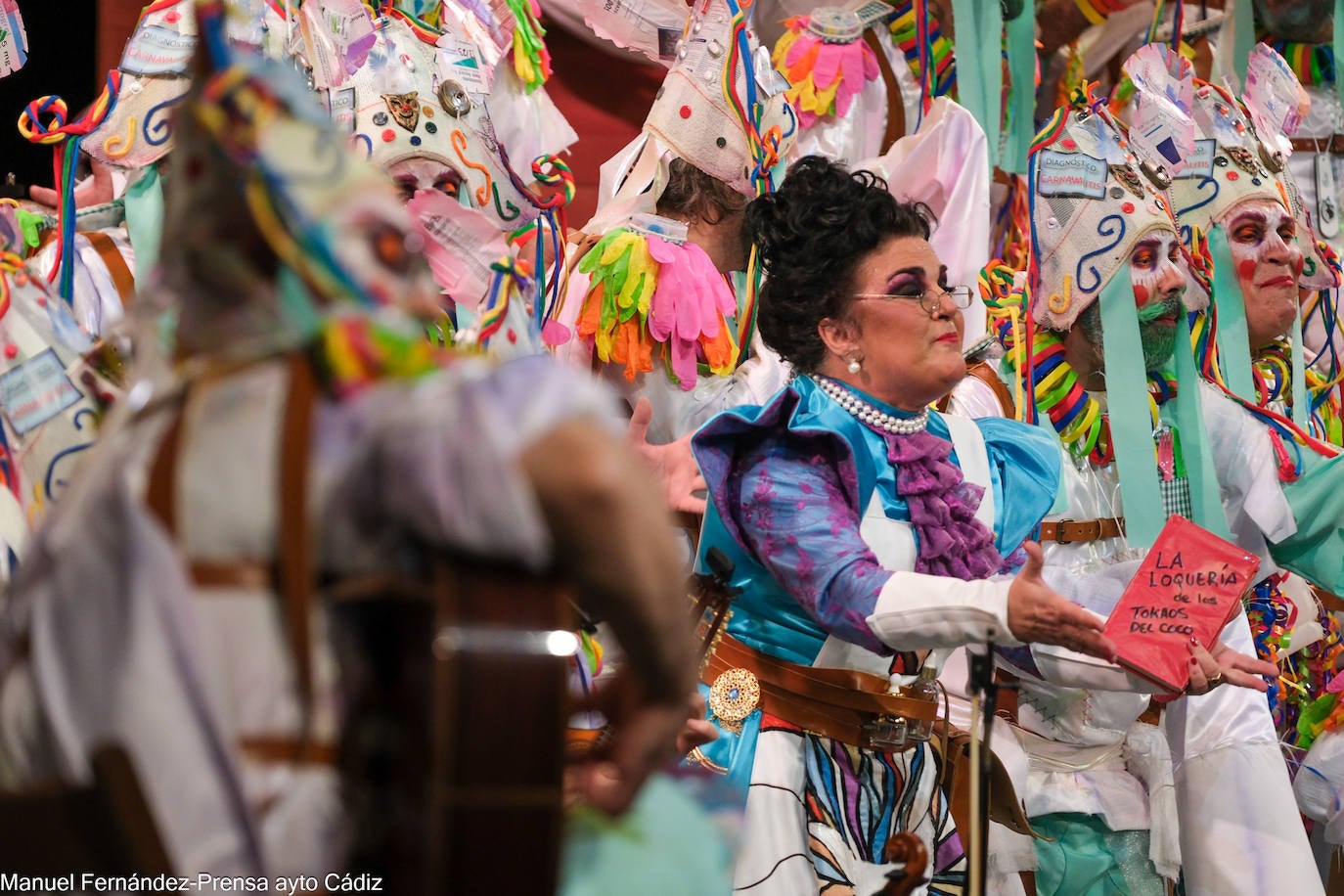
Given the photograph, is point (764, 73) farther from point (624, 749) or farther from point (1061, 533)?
point (624, 749)

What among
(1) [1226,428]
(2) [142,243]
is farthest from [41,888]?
(1) [1226,428]

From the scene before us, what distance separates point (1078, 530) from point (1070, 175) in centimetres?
85

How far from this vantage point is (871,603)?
2.25 m

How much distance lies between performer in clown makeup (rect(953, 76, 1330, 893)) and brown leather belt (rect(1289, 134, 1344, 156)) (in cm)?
253

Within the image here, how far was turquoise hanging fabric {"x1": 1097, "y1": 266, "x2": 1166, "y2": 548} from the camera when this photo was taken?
3328mm

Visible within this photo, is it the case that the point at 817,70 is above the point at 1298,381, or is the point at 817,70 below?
above

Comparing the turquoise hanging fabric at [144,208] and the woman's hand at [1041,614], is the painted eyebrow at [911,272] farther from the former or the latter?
the turquoise hanging fabric at [144,208]

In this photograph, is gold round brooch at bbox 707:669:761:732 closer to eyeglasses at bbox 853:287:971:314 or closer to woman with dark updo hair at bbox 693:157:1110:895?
woman with dark updo hair at bbox 693:157:1110:895

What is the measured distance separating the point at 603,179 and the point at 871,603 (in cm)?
223

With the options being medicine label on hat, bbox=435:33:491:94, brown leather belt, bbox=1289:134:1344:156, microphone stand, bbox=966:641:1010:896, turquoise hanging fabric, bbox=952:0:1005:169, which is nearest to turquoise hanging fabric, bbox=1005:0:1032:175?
turquoise hanging fabric, bbox=952:0:1005:169

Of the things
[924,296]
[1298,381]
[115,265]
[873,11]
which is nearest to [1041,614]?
[924,296]

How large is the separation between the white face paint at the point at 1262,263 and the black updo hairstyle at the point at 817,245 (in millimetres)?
1909

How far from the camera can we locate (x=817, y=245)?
278cm

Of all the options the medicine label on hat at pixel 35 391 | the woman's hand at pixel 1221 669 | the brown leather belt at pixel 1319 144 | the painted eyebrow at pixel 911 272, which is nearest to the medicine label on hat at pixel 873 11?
the brown leather belt at pixel 1319 144
